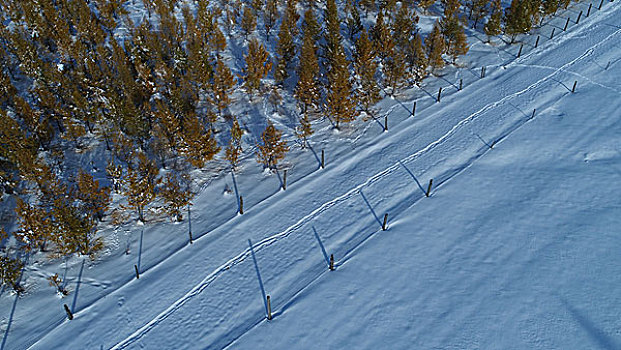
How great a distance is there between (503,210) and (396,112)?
9.35 meters

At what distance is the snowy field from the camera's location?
13609 millimetres

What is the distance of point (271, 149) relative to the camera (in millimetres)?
20234

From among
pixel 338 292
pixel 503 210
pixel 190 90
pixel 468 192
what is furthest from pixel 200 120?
pixel 503 210

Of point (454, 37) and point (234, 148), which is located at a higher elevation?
point (454, 37)

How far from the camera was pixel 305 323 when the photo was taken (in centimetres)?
1386

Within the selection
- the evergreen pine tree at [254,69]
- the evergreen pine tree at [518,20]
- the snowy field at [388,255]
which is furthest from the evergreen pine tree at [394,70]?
the evergreen pine tree at [518,20]

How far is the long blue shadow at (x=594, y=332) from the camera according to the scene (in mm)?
12594

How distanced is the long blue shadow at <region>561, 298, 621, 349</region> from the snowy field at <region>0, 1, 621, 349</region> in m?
0.04

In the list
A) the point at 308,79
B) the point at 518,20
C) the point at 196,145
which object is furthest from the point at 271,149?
the point at 518,20

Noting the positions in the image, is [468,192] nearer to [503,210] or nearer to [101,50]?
[503,210]

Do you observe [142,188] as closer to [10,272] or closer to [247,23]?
[10,272]

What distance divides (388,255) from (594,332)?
7292mm

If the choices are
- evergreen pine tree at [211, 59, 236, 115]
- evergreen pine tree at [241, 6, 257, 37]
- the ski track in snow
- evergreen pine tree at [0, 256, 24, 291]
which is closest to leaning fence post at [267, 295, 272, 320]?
the ski track in snow

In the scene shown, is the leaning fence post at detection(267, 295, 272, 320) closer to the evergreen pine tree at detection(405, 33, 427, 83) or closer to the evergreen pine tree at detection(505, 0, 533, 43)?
the evergreen pine tree at detection(405, 33, 427, 83)
